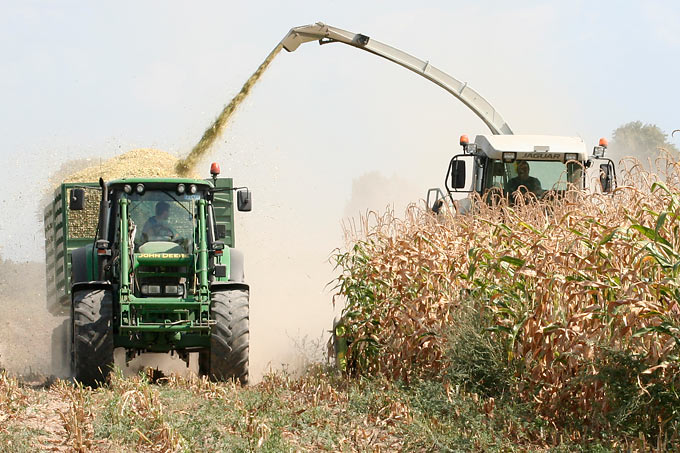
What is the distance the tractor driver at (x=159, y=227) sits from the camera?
991cm

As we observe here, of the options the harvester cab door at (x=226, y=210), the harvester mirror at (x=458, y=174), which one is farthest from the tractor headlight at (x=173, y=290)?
the harvester mirror at (x=458, y=174)

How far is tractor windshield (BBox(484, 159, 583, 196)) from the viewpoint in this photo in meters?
12.5

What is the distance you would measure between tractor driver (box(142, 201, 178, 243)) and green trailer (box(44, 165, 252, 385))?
0.03ft

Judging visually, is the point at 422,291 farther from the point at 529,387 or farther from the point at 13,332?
the point at 13,332

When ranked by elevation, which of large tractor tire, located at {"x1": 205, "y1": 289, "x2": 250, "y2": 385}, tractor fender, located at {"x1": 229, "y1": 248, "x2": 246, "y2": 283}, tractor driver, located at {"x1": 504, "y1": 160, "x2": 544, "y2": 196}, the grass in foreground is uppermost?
tractor driver, located at {"x1": 504, "y1": 160, "x2": 544, "y2": 196}

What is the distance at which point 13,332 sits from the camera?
15555 millimetres

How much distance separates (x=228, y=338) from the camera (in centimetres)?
938

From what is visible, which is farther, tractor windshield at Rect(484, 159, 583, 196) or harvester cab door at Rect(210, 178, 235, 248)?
tractor windshield at Rect(484, 159, 583, 196)

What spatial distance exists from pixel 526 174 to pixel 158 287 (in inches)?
211

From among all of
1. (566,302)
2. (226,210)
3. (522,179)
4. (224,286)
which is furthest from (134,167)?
(566,302)

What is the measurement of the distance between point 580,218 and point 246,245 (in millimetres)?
9333

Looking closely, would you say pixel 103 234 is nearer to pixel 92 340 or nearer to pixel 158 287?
pixel 158 287

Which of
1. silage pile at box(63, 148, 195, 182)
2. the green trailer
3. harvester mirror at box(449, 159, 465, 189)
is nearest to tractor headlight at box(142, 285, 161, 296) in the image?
the green trailer

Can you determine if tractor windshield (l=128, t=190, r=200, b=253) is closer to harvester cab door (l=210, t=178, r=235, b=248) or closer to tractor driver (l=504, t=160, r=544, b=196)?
harvester cab door (l=210, t=178, r=235, b=248)
